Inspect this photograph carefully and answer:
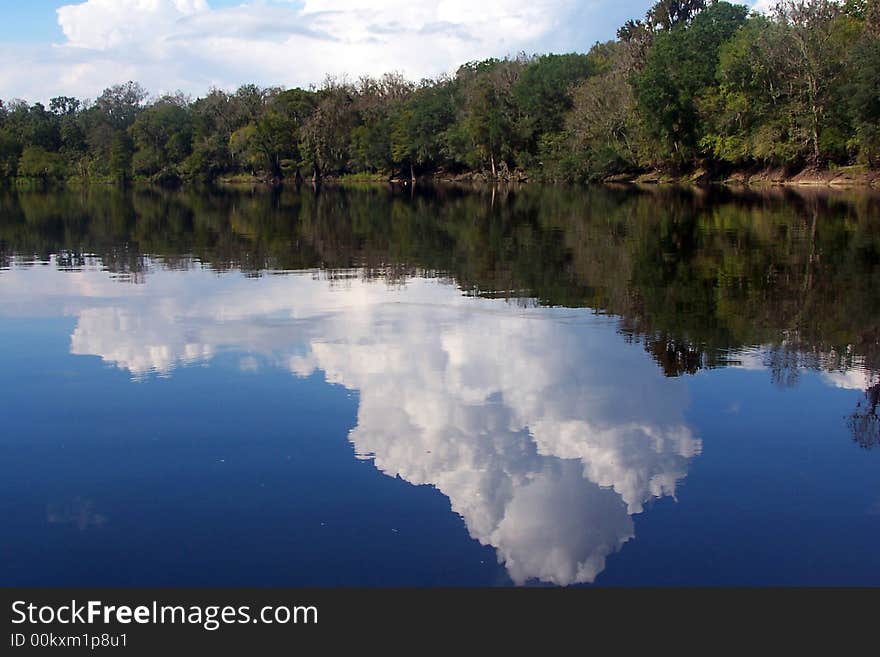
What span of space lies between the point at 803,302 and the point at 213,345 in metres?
11.4

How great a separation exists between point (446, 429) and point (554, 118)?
95.4 metres

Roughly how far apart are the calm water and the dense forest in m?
55.1

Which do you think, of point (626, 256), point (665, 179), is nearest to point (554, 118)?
point (665, 179)

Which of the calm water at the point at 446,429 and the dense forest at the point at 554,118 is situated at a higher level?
the dense forest at the point at 554,118

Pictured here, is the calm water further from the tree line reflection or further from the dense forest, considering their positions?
the dense forest

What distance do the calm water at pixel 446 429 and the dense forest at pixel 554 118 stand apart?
5509cm

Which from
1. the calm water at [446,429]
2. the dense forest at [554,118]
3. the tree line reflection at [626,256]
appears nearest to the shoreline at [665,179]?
the dense forest at [554,118]

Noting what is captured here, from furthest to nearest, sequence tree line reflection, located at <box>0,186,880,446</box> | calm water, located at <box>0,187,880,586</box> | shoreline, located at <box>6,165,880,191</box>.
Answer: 1. shoreline, located at <box>6,165,880,191</box>
2. tree line reflection, located at <box>0,186,880,446</box>
3. calm water, located at <box>0,187,880,586</box>

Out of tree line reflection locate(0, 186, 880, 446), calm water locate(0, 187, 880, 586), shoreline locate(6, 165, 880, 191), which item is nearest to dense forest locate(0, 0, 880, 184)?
shoreline locate(6, 165, 880, 191)

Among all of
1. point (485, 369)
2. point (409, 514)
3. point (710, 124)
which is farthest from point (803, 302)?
point (710, 124)

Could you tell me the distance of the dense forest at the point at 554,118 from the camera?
7119 centimetres

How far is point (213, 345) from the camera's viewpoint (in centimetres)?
1466

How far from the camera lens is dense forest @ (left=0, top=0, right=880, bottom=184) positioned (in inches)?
2803

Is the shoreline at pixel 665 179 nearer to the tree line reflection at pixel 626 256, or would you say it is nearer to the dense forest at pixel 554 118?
the dense forest at pixel 554 118
